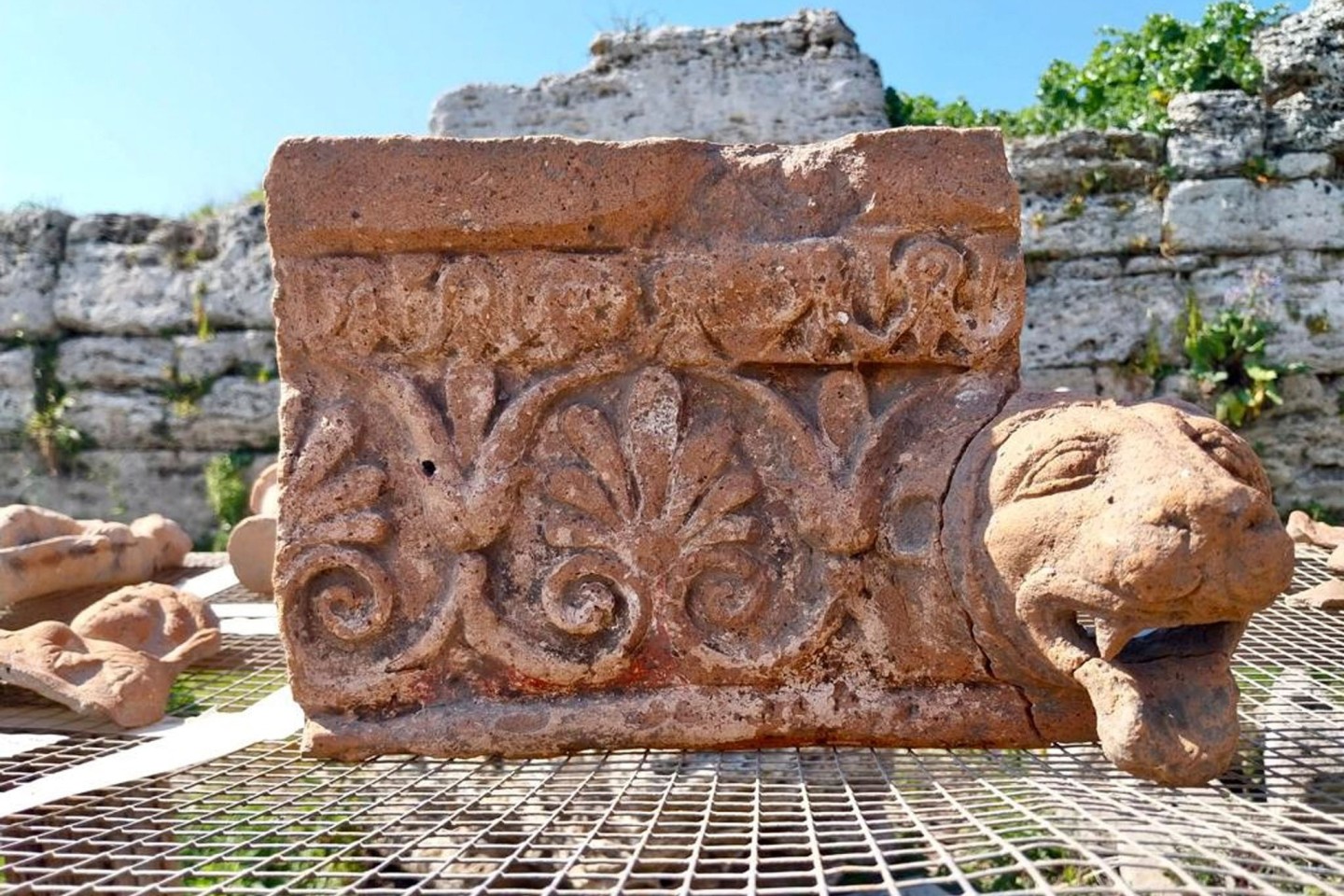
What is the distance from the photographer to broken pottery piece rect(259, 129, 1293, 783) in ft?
6.19

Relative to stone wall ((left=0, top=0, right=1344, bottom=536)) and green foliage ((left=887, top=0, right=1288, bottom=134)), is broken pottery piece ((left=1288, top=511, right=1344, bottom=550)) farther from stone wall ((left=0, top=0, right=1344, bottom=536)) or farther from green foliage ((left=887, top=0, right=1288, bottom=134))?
green foliage ((left=887, top=0, right=1288, bottom=134))

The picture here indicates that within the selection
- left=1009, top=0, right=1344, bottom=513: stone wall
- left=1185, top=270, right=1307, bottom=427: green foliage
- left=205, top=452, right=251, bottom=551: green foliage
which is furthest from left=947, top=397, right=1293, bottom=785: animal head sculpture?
left=205, top=452, right=251, bottom=551: green foliage

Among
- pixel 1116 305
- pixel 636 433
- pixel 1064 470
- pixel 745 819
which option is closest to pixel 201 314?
pixel 636 433

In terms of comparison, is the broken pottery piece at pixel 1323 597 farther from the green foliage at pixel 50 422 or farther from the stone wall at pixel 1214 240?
the green foliage at pixel 50 422

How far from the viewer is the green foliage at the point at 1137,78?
5.97m

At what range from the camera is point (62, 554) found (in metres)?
3.56

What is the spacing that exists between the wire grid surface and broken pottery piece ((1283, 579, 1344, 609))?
0.89m

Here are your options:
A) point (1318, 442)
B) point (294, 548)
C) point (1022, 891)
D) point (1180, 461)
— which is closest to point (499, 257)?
point (294, 548)

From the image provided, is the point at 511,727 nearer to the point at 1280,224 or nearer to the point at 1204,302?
the point at 1204,302

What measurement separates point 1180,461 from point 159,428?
6362mm

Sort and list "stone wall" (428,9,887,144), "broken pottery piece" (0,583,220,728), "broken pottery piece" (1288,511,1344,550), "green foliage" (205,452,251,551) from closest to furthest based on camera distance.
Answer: "broken pottery piece" (0,583,220,728) < "broken pottery piece" (1288,511,1344,550) < "green foliage" (205,452,251,551) < "stone wall" (428,9,887,144)

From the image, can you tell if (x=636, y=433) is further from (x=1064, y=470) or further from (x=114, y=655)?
(x=114, y=655)

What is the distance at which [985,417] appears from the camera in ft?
6.20

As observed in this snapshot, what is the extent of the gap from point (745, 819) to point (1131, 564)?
758mm
